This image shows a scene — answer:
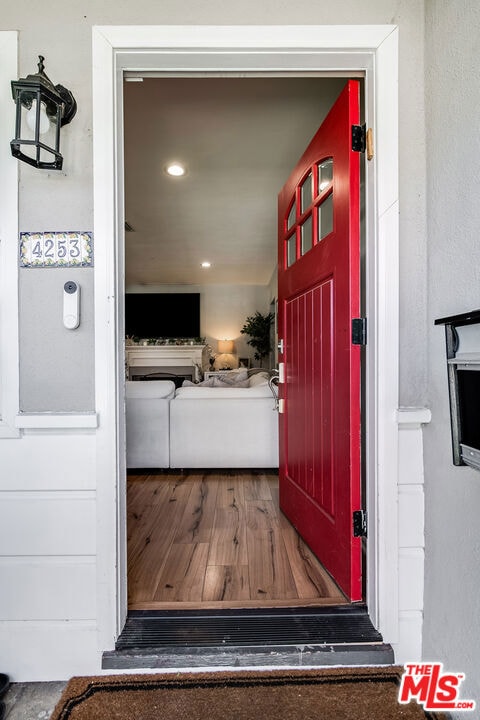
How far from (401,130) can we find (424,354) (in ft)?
2.59

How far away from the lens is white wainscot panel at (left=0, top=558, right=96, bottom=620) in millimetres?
1285

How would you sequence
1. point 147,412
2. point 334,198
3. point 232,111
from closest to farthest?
1. point 334,198
2. point 232,111
3. point 147,412

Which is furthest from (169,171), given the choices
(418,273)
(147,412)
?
(418,273)

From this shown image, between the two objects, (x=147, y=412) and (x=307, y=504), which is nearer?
(x=307, y=504)

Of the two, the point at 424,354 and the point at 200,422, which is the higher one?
the point at 424,354

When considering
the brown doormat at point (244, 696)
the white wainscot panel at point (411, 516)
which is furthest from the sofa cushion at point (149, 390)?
the white wainscot panel at point (411, 516)

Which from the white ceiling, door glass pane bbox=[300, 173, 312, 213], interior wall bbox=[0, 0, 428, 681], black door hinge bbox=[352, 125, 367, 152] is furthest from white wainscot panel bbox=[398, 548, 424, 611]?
the white ceiling

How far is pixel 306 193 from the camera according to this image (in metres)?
1.97

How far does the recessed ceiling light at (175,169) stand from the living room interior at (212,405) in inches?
1.7

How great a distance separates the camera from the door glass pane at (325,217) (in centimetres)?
167

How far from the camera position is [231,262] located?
6.59m

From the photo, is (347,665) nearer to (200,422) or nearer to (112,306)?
(112,306)

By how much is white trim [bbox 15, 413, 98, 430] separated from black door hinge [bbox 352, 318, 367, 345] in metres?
0.98

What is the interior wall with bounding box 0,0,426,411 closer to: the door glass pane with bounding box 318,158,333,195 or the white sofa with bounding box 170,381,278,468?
the door glass pane with bounding box 318,158,333,195
